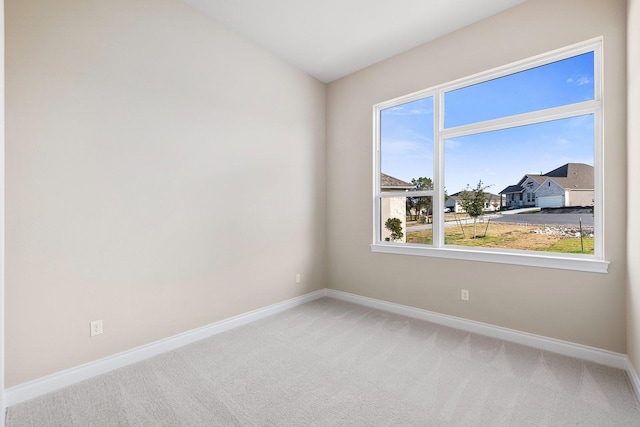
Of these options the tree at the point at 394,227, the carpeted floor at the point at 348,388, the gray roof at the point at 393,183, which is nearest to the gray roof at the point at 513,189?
the gray roof at the point at 393,183

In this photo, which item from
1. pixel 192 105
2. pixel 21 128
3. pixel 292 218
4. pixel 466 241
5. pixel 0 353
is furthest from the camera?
pixel 292 218

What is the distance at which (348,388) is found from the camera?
1.98 m

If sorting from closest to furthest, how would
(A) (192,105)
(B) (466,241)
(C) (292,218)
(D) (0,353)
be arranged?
(D) (0,353)
(A) (192,105)
(B) (466,241)
(C) (292,218)

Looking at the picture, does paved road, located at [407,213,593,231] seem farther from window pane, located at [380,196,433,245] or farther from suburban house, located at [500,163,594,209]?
window pane, located at [380,196,433,245]

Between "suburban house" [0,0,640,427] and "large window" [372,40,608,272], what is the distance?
0.04 meters

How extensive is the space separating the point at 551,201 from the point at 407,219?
135cm

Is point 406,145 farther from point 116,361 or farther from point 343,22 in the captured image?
point 116,361

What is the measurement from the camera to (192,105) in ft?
8.76

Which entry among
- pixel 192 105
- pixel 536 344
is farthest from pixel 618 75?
pixel 192 105

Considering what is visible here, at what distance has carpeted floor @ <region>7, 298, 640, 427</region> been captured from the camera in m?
1.69

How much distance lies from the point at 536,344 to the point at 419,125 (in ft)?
7.92

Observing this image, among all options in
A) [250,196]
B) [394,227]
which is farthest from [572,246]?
[250,196]

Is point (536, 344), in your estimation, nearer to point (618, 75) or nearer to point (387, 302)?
point (387, 302)

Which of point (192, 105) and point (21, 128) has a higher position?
point (192, 105)
